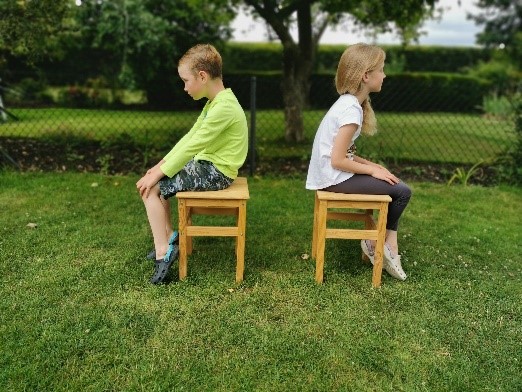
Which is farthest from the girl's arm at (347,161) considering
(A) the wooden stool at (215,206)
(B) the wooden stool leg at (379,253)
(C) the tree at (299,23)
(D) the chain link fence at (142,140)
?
(C) the tree at (299,23)

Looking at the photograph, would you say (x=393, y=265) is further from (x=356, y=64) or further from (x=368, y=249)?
(x=356, y=64)

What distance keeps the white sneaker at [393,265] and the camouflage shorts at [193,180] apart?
1198 millimetres

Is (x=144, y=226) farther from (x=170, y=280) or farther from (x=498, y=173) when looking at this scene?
(x=498, y=173)

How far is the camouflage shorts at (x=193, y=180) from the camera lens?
3.45 metres

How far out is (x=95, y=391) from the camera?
95.0 inches

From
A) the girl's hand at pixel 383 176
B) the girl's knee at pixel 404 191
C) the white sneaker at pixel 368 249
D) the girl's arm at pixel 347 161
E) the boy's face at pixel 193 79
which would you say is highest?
the boy's face at pixel 193 79

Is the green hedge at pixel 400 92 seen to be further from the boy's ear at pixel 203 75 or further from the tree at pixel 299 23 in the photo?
the boy's ear at pixel 203 75

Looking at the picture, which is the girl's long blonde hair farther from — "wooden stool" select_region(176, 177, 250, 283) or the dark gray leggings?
"wooden stool" select_region(176, 177, 250, 283)

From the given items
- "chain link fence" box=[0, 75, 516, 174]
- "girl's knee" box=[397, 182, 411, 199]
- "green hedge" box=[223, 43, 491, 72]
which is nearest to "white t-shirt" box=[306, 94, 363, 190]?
"girl's knee" box=[397, 182, 411, 199]

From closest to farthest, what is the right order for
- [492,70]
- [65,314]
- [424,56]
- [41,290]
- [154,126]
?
[65,314] → [41,290] → [154,126] → [492,70] → [424,56]

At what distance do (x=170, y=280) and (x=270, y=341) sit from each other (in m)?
0.94

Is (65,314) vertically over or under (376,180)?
under

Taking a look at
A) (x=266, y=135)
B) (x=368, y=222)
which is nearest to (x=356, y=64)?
(x=368, y=222)

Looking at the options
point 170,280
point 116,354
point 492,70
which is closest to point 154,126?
point 170,280
